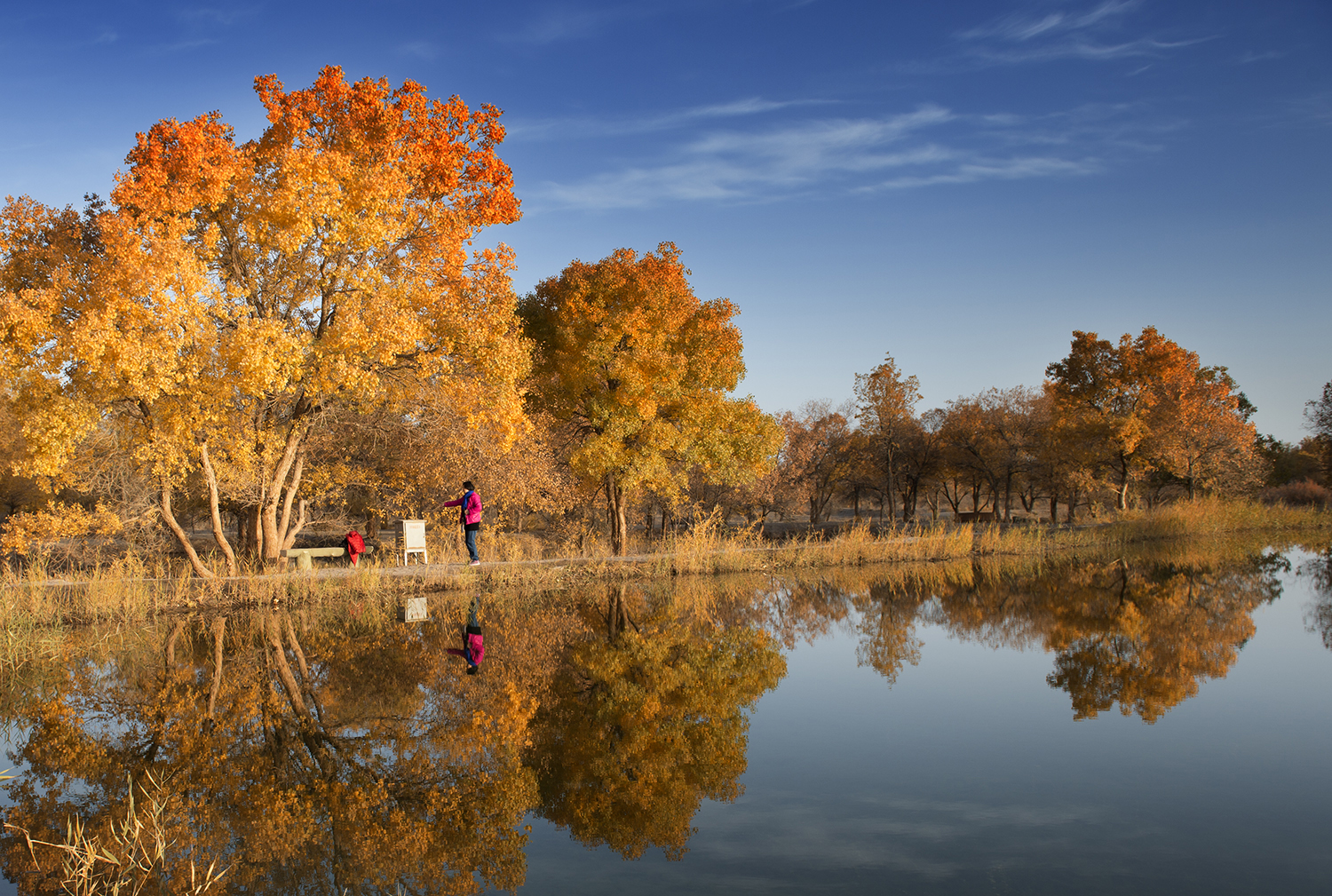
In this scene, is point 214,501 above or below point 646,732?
above

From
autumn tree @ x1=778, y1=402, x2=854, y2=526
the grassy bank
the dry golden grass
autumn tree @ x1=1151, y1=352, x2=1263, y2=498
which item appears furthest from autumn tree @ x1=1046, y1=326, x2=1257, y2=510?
the dry golden grass

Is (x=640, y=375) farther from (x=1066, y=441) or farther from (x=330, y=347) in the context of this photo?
(x=1066, y=441)

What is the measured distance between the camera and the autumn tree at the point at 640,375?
2197 centimetres

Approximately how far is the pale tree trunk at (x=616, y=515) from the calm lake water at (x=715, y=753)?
10.6m

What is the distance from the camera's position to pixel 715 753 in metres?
7.34

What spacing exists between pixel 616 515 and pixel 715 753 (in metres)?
17.7

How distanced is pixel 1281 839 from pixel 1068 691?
13.0ft

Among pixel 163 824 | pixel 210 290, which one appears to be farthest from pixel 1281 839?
pixel 210 290

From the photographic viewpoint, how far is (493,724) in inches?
311

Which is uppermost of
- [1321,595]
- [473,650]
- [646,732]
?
[473,650]

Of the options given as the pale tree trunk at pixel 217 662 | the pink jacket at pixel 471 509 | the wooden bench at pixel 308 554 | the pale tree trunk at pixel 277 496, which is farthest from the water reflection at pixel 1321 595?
the pale tree trunk at pixel 277 496

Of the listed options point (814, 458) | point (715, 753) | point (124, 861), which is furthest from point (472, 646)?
point (814, 458)

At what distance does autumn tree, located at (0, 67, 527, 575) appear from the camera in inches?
563

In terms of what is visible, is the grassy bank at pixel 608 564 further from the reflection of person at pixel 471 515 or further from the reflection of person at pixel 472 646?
the reflection of person at pixel 472 646
